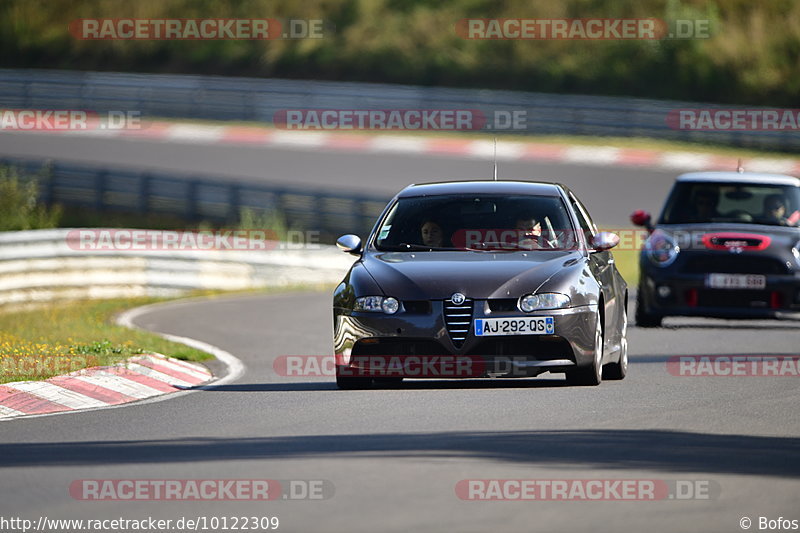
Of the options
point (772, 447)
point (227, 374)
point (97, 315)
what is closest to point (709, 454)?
point (772, 447)

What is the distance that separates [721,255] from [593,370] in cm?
500

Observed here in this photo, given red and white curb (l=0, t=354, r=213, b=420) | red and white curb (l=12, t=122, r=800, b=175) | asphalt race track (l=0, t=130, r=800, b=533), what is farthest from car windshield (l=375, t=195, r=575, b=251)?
red and white curb (l=12, t=122, r=800, b=175)

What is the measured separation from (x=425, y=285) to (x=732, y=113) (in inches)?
1252

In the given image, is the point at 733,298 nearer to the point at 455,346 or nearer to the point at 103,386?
the point at 455,346

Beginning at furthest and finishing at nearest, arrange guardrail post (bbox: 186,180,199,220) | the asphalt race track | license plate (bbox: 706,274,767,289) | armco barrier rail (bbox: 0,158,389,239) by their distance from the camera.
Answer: guardrail post (bbox: 186,180,199,220), armco barrier rail (bbox: 0,158,389,239), license plate (bbox: 706,274,767,289), the asphalt race track

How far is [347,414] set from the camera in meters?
10.9

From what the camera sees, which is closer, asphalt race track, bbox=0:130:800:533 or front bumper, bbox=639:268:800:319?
asphalt race track, bbox=0:130:800:533

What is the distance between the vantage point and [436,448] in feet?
30.5

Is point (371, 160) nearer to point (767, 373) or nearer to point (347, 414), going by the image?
point (767, 373)

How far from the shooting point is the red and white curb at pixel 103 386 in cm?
1200

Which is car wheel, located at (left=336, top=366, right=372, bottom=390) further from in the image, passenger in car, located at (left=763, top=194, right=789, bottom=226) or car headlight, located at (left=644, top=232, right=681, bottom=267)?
passenger in car, located at (left=763, top=194, right=789, bottom=226)

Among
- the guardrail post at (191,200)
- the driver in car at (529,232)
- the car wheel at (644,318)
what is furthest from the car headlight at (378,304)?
the guardrail post at (191,200)

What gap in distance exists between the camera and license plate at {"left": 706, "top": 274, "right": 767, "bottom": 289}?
16.1 m

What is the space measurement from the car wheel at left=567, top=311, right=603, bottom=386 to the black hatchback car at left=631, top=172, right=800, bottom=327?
15.4 ft
